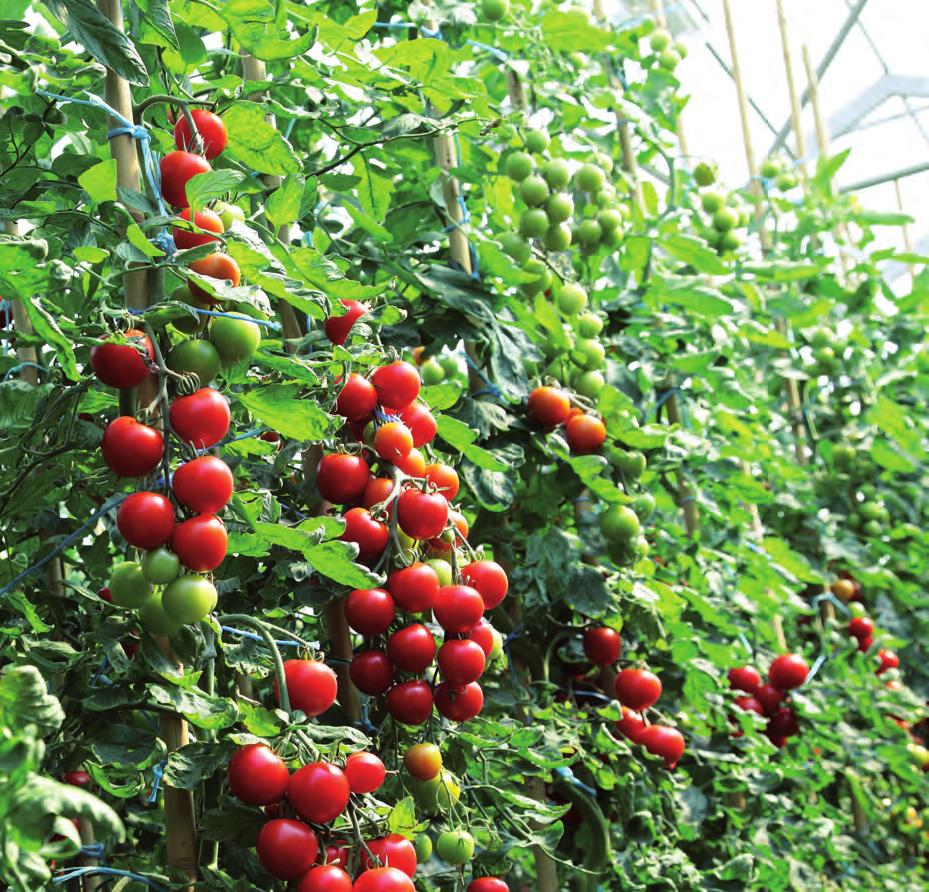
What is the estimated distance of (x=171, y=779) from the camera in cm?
72

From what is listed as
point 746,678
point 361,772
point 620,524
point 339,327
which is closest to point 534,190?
point 620,524

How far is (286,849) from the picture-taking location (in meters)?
0.73

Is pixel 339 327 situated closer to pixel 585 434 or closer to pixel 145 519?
pixel 145 519

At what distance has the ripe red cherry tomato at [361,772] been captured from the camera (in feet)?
2.55

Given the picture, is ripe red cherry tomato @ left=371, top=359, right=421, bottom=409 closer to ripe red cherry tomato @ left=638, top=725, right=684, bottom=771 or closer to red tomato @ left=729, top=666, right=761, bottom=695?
ripe red cherry tomato @ left=638, top=725, right=684, bottom=771

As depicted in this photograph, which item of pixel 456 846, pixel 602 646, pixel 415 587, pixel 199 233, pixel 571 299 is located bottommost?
pixel 456 846

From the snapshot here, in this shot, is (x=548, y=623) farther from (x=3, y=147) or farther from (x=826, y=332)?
(x=826, y=332)

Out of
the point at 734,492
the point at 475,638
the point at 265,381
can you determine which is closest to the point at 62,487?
the point at 265,381

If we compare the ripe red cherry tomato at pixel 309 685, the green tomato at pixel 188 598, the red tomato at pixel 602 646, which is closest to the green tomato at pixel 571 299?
the red tomato at pixel 602 646

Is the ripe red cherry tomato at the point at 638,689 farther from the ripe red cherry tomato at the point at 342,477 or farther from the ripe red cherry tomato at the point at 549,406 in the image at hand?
the ripe red cherry tomato at the point at 342,477

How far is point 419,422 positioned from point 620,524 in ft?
1.60

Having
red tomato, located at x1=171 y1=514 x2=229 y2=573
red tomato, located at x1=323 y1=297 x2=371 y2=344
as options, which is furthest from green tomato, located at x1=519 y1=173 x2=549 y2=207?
red tomato, located at x1=171 y1=514 x2=229 y2=573

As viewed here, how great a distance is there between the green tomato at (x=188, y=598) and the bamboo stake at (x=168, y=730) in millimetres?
131

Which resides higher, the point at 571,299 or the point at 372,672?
the point at 571,299
